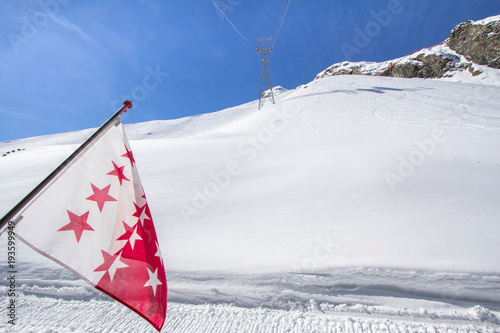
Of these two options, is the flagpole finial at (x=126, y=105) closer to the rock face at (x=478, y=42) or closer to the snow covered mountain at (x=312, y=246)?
the snow covered mountain at (x=312, y=246)

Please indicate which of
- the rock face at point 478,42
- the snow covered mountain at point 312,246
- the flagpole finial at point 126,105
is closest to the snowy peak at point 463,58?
the rock face at point 478,42

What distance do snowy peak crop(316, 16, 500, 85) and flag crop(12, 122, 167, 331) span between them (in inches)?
1268

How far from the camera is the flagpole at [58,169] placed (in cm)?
125

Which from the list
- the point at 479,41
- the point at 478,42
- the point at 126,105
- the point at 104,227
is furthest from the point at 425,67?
the point at 104,227

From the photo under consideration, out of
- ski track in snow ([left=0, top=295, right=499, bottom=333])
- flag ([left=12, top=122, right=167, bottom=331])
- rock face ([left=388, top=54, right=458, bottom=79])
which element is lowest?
ski track in snow ([left=0, top=295, right=499, bottom=333])

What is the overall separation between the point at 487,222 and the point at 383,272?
182 centimetres

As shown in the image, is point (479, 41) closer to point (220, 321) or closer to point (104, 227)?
point (220, 321)

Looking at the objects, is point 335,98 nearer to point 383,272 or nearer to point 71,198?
point 383,272

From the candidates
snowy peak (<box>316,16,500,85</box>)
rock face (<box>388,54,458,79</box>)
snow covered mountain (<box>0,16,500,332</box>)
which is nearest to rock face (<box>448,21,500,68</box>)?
snowy peak (<box>316,16,500,85</box>)

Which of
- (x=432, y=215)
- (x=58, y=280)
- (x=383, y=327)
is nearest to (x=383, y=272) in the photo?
(x=383, y=327)

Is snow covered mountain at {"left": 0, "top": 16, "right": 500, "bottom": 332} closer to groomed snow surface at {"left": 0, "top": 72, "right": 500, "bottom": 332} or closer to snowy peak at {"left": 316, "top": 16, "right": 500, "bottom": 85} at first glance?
groomed snow surface at {"left": 0, "top": 72, "right": 500, "bottom": 332}

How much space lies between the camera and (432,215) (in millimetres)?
3113

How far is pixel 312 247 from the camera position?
2805 millimetres

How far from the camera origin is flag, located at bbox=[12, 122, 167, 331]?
56.7 inches
